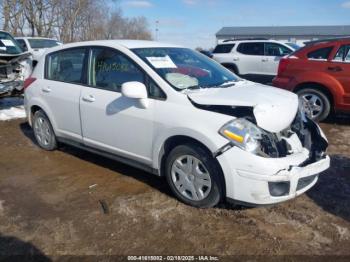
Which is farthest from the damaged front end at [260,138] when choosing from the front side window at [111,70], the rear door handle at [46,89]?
the rear door handle at [46,89]

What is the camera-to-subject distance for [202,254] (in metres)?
2.93

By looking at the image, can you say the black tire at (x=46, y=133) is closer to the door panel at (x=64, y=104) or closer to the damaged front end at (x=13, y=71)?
the door panel at (x=64, y=104)

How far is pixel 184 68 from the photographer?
13.6 ft

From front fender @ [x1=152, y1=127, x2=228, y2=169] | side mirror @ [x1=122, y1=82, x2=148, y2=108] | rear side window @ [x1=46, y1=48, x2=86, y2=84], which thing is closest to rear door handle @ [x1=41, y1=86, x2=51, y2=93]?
rear side window @ [x1=46, y1=48, x2=86, y2=84]

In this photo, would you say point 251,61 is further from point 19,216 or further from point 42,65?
point 19,216

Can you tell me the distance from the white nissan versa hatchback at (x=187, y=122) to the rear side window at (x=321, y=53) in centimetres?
339

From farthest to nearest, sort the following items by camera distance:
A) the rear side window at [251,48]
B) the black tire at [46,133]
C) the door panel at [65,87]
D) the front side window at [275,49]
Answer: the rear side window at [251,48], the front side window at [275,49], the black tire at [46,133], the door panel at [65,87]

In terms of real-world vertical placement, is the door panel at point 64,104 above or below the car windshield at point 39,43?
below

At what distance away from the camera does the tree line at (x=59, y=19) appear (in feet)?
88.7

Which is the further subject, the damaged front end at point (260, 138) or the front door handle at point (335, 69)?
the front door handle at point (335, 69)

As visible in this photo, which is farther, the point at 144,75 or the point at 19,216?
the point at 144,75

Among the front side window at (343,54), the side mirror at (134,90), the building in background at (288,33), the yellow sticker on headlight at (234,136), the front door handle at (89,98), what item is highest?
the building in background at (288,33)

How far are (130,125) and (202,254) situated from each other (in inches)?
66.5

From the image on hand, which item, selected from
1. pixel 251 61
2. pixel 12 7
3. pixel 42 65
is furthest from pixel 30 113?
pixel 12 7
